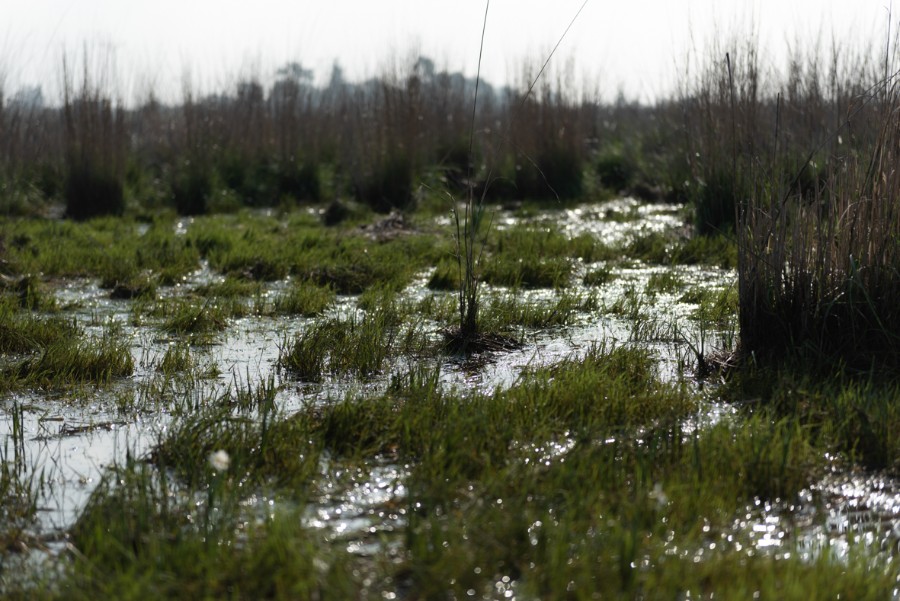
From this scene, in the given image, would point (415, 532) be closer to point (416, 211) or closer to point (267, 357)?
point (267, 357)

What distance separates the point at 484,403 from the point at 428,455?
0.45 m

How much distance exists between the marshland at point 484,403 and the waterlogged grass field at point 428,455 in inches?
0.4

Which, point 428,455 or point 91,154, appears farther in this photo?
point 91,154

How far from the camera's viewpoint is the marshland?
1931 millimetres

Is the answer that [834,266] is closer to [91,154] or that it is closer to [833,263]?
[833,263]

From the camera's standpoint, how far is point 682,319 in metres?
4.50

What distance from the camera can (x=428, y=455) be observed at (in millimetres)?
2490

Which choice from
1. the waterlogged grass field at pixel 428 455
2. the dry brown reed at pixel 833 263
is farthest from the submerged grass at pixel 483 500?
the dry brown reed at pixel 833 263

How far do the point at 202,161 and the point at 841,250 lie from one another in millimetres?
7865

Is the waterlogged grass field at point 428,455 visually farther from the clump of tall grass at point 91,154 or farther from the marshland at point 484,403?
the clump of tall grass at point 91,154

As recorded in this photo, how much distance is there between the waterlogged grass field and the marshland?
0.4 inches

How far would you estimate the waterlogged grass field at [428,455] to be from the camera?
1.89 meters

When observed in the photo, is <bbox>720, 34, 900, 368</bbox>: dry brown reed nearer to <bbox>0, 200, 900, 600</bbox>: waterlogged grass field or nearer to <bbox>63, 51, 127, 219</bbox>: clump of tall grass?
<bbox>0, 200, 900, 600</bbox>: waterlogged grass field

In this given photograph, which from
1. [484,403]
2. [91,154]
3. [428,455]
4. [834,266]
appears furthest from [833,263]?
[91,154]
